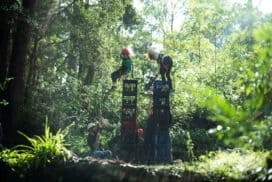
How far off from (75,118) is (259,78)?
9769 millimetres

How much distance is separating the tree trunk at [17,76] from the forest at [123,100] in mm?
25

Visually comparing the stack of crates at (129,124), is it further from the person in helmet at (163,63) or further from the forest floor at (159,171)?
the forest floor at (159,171)

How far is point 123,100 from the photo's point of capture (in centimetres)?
888

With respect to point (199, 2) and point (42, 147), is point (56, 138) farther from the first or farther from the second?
point (199, 2)

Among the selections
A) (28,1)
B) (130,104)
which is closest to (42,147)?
(130,104)

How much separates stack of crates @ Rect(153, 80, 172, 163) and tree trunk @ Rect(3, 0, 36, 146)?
12.4 ft

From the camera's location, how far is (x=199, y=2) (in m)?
19.2

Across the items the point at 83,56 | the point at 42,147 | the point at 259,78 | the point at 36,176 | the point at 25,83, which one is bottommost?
the point at 36,176

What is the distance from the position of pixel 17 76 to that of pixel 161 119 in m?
4.09

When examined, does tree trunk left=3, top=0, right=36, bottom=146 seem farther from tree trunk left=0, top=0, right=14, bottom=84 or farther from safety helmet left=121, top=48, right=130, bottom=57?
safety helmet left=121, top=48, right=130, bottom=57

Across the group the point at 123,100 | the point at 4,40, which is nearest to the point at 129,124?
the point at 123,100

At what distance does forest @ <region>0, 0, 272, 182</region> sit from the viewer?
3672 millimetres

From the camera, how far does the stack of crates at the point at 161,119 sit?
848cm

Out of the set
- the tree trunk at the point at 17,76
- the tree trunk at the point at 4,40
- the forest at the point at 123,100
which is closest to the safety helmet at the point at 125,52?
the forest at the point at 123,100
